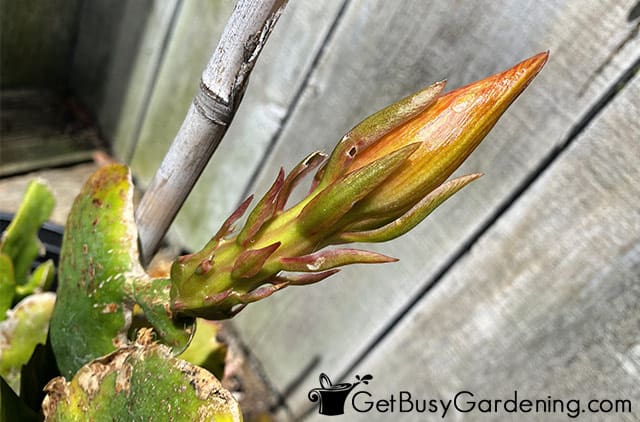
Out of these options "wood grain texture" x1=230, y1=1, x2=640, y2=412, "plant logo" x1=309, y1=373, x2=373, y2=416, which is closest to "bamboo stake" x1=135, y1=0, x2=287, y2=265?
"plant logo" x1=309, y1=373, x2=373, y2=416

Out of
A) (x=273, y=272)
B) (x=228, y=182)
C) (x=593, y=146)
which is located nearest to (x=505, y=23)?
(x=593, y=146)

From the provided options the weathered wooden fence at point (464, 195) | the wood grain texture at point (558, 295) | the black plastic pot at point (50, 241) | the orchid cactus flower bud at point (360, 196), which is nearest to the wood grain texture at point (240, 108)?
the weathered wooden fence at point (464, 195)

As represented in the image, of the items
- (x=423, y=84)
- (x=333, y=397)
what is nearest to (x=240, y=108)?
(x=423, y=84)

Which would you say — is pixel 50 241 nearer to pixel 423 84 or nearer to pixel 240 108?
pixel 240 108

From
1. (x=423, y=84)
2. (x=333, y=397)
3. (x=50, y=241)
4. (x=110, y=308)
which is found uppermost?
(x=423, y=84)

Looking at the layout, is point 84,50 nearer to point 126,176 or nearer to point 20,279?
point 20,279
